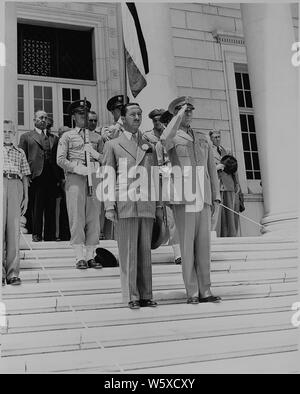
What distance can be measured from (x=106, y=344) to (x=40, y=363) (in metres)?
0.61

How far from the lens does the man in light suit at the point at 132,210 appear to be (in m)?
5.04

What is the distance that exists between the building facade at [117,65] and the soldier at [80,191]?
533cm

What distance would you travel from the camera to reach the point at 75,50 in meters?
12.7

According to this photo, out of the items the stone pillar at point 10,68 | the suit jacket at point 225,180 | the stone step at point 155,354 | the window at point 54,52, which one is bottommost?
the stone step at point 155,354

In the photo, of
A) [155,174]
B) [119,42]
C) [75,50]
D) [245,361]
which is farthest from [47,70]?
[245,361]

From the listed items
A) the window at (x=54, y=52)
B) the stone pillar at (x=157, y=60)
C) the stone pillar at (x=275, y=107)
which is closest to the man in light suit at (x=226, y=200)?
the stone pillar at (x=275, y=107)

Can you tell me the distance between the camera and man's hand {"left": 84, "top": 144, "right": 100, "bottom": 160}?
639 centimetres

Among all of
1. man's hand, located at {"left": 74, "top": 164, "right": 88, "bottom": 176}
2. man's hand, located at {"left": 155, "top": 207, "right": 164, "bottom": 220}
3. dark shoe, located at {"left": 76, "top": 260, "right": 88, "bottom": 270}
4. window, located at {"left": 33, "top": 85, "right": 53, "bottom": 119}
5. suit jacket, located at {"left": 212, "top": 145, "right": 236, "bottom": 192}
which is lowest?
dark shoe, located at {"left": 76, "top": 260, "right": 88, "bottom": 270}

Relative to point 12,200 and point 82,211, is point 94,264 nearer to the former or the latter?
point 82,211

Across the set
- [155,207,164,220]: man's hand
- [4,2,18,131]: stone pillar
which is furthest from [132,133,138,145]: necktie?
[4,2,18,131]: stone pillar

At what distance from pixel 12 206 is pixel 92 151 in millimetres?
1367

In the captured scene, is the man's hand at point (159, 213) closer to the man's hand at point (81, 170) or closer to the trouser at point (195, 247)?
the trouser at point (195, 247)

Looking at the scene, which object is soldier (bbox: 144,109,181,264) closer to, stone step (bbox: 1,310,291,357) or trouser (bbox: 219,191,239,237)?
stone step (bbox: 1,310,291,357)

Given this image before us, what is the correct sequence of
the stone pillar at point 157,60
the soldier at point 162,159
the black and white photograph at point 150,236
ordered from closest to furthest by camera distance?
1. the black and white photograph at point 150,236
2. the soldier at point 162,159
3. the stone pillar at point 157,60
